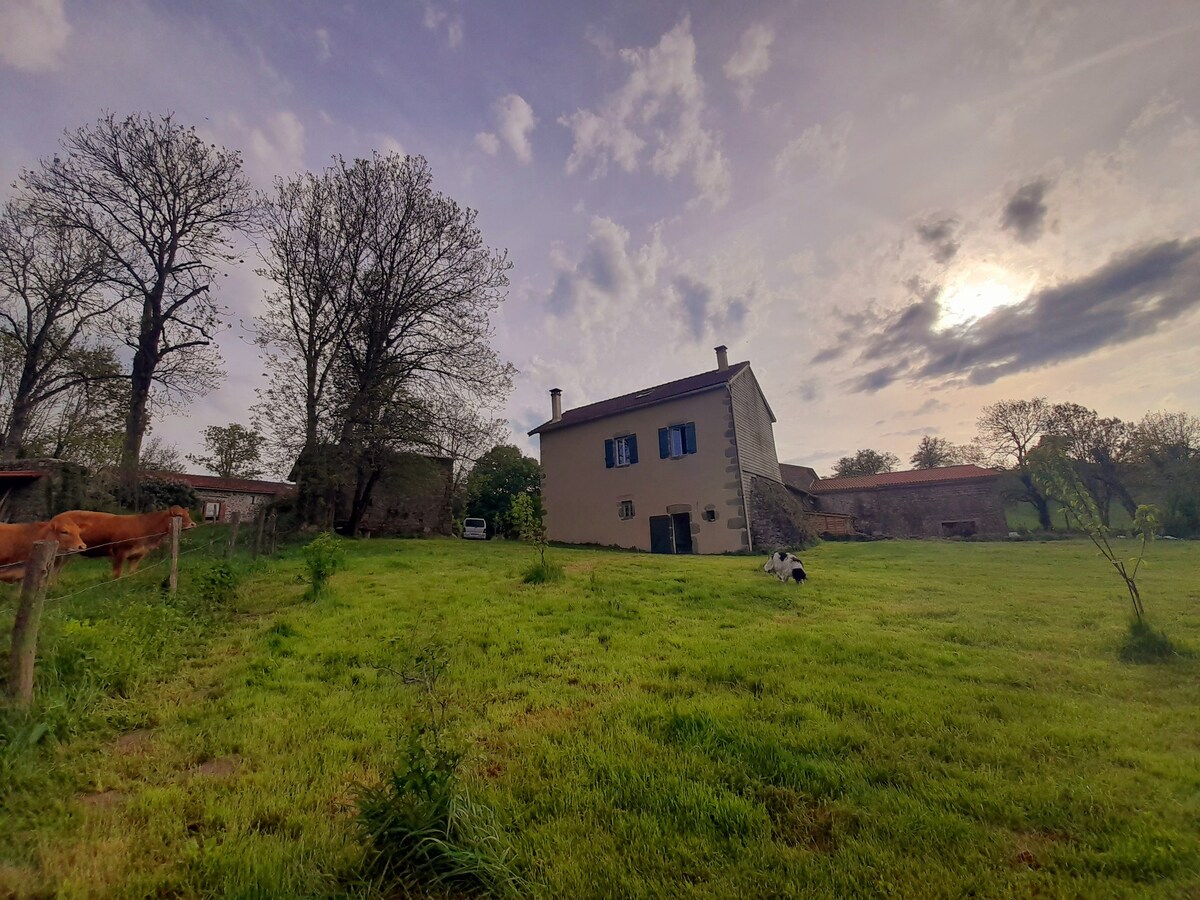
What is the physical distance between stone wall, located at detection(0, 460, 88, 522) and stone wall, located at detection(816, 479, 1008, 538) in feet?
110

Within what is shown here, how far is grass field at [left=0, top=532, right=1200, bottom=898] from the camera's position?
2.28 m

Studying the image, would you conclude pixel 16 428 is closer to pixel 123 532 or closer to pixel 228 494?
pixel 123 532

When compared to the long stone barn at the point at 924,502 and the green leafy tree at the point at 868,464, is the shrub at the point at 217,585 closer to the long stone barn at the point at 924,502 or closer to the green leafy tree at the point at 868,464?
the long stone barn at the point at 924,502

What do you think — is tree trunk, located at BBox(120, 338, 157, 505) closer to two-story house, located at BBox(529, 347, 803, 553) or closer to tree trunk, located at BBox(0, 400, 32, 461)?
tree trunk, located at BBox(0, 400, 32, 461)

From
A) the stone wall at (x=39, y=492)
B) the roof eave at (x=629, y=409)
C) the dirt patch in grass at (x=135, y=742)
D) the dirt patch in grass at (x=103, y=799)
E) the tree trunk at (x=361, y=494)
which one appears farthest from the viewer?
the roof eave at (x=629, y=409)

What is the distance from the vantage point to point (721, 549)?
63.8ft

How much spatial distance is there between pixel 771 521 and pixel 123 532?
18.1 metres

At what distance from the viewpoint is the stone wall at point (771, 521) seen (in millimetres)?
19016

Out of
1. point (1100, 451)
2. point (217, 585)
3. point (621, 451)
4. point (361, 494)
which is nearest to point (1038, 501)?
point (1100, 451)

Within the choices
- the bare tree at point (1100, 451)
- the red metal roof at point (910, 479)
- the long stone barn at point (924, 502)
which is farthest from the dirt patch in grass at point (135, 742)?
the bare tree at point (1100, 451)

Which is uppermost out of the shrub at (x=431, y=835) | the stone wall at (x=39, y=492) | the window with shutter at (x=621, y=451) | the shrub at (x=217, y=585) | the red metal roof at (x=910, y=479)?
the window with shutter at (x=621, y=451)

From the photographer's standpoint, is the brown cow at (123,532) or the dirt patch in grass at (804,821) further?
the brown cow at (123,532)

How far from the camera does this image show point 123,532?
27.8ft

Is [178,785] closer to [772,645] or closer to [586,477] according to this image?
[772,645]
